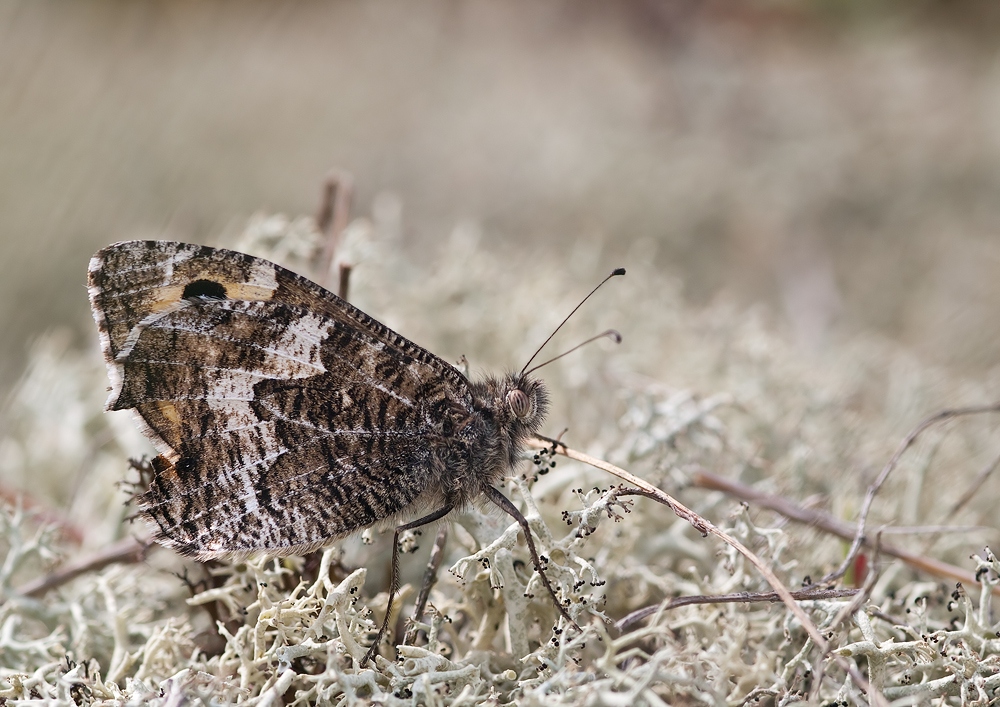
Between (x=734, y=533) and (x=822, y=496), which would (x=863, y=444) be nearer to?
(x=822, y=496)

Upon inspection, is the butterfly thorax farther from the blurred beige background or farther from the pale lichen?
the blurred beige background

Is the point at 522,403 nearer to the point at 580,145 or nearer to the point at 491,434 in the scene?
the point at 491,434

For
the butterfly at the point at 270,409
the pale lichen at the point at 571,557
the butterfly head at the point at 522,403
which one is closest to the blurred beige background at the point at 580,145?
the pale lichen at the point at 571,557

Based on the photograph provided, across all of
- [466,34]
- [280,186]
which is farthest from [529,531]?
[466,34]

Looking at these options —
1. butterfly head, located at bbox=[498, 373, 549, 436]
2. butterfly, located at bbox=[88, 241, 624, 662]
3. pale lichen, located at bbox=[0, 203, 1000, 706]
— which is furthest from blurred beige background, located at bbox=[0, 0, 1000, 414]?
butterfly, located at bbox=[88, 241, 624, 662]

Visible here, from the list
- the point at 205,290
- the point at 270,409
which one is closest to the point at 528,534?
the point at 270,409

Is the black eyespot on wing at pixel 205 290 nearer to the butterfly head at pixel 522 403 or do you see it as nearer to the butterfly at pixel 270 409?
the butterfly at pixel 270 409
